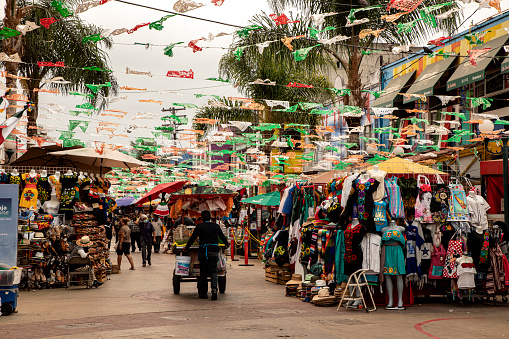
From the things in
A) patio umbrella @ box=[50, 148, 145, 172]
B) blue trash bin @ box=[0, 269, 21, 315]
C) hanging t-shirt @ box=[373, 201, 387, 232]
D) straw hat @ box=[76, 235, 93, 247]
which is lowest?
blue trash bin @ box=[0, 269, 21, 315]

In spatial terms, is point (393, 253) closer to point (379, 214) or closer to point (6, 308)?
point (379, 214)

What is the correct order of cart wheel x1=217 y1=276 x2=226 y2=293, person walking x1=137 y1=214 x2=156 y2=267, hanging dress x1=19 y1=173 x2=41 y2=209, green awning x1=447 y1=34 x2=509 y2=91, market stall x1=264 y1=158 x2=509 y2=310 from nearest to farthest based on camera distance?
market stall x1=264 y1=158 x2=509 y2=310
cart wheel x1=217 y1=276 x2=226 y2=293
hanging dress x1=19 y1=173 x2=41 y2=209
green awning x1=447 y1=34 x2=509 y2=91
person walking x1=137 y1=214 x2=156 y2=267

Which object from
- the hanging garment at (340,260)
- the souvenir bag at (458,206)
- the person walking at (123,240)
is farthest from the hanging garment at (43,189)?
the souvenir bag at (458,206)

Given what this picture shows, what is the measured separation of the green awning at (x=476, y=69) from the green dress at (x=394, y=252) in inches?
354

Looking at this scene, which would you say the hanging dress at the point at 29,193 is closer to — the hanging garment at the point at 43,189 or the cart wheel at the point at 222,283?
the hanging garment at the point at 43,189

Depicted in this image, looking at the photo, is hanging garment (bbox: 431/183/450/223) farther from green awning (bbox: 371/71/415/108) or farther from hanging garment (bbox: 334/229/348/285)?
green awning (bbox: 371/71/415/108)

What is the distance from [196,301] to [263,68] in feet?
56.3

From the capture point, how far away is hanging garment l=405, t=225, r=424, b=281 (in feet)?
38.7

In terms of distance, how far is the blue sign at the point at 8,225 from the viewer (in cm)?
1080

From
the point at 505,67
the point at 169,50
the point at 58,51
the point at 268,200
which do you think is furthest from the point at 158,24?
the point at 58,51

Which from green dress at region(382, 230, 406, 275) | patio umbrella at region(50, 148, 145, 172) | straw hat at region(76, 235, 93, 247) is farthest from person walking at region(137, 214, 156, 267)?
green dress at region(382, 230, 406, 275)

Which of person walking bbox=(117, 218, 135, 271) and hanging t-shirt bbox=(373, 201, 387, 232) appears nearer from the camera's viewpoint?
hanging t-shirt bbox=(373, 201, 387, 232)

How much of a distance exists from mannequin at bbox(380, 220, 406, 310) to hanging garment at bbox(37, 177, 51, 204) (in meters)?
8.76

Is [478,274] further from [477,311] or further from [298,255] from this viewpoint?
[298,255]
